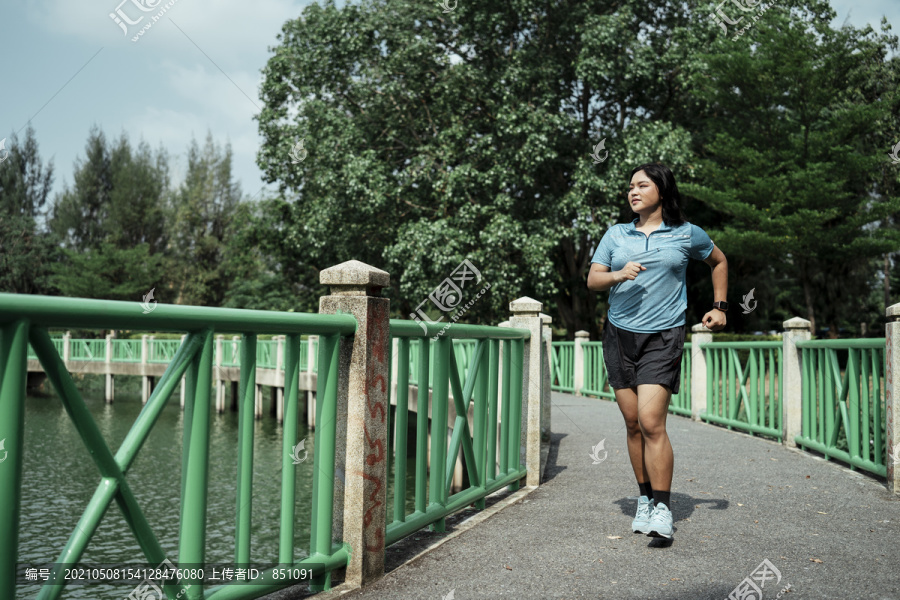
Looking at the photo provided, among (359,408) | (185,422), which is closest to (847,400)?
(359,408)

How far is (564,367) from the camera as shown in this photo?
1717 centimetres

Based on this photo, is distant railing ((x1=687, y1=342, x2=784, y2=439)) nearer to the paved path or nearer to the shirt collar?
the paved path

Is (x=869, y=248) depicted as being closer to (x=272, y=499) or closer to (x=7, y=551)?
(x=272, y=499)

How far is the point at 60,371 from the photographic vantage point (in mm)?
1942

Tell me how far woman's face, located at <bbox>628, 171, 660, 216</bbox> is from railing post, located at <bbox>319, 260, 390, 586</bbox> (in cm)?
153

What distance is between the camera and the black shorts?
381cm

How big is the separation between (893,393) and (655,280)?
261 centimetres

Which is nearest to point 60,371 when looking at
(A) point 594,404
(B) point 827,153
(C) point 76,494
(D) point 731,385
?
(D) point 731,385

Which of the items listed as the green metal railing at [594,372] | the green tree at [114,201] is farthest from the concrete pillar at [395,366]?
the green tree at [114,201]

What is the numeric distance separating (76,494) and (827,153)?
1859cm

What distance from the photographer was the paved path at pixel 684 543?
10.3 feet
